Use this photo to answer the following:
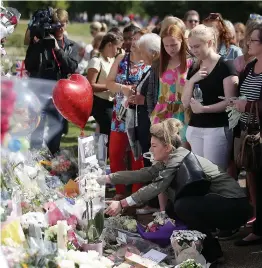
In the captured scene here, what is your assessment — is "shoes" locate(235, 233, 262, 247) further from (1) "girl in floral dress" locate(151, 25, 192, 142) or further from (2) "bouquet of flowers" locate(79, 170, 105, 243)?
(2) "bouquet of flowers" locate(79, 170, 105, 243)

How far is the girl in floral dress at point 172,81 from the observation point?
4.43 metres

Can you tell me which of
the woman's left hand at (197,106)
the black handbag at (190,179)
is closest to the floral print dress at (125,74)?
the woman's left hand at (197,106)

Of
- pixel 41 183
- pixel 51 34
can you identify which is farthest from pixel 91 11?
pixel 41 183

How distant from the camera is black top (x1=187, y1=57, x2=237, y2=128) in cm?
406

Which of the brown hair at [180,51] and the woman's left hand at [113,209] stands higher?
the brown hair at [180,51]

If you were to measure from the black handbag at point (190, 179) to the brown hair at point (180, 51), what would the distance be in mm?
1070

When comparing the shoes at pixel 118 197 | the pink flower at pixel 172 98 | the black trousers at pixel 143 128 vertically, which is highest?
the pink flower at pixel 172 98

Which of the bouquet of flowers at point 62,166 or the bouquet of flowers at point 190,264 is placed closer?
the bouquet of flowers at point 190,264

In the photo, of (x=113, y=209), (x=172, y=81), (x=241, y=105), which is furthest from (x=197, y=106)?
(x=113, y=209)

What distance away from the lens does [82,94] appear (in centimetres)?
379

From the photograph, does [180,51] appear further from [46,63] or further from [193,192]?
[46,63]

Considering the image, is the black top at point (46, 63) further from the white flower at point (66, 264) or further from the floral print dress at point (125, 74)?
the white flower at point (66, 264)

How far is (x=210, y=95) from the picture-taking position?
410 cm

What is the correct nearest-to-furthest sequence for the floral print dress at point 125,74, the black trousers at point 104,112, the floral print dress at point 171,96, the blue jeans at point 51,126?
the floral print dress at point 171,96
the floral print dress at point 125,74
the blue jeans at point 51,126
the black trousers at point 104,112
